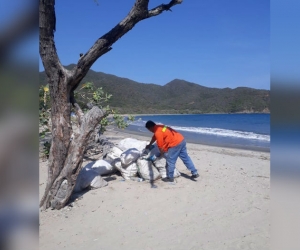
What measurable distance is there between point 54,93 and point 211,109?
68.7 m

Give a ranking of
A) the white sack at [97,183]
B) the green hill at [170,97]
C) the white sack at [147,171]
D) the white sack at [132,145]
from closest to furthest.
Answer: the white sack at [97,183]
the white sack at [147,171]
the white sack at [132,145]
the green hill at [170,97]

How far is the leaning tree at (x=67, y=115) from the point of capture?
4129mm

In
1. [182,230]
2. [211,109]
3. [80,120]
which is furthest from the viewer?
[211,109]

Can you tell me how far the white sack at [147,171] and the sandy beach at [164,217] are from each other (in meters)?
0.13

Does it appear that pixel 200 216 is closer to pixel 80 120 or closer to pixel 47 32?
pixel 80 120

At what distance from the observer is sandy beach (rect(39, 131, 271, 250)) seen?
10.6 feet

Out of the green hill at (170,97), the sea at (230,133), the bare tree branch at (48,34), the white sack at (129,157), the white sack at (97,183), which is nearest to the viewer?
the bare tree branch at (48,34)

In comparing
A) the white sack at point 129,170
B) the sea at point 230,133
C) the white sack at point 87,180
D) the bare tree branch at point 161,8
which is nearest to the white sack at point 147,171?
the white sack at point 129,170

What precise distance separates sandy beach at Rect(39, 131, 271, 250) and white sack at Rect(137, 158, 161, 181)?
0.43 ft

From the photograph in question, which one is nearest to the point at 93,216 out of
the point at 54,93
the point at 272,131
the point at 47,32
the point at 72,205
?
the point at 72,205

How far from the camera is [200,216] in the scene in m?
3.98

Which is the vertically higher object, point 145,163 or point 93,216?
point 145,163

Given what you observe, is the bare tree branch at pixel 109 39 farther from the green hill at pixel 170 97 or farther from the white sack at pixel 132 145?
the green hill at pixel 170 97

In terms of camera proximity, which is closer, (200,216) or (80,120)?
(200,216)
